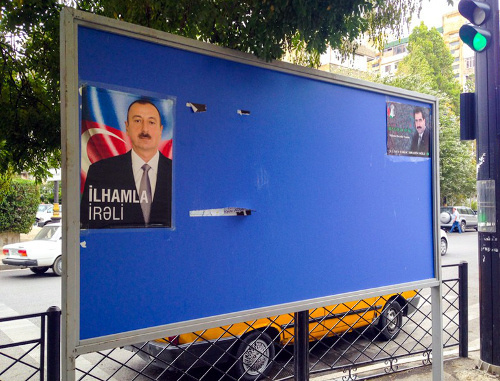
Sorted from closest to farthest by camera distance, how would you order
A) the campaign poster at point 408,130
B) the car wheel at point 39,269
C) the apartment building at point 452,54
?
the campaign poster at point 408,130
the car wheel at point 39,269
the apartment building at point 452,54

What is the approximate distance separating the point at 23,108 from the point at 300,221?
2.63 metres

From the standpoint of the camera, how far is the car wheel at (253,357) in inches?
205

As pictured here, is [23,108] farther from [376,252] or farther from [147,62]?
[376,252]

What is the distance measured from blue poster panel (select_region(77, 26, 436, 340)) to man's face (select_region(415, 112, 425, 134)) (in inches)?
4.1

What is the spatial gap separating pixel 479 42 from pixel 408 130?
74.6 inches

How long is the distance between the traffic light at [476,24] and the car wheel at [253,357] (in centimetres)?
384

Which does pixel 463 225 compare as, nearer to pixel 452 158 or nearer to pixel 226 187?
pixel 452 158

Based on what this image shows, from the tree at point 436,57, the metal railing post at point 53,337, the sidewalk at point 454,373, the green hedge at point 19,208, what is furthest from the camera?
the tree at point 436,57

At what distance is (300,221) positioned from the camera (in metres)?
3.01

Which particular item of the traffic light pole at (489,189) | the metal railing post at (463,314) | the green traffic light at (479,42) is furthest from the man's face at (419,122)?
the metal railing post at (463,314)

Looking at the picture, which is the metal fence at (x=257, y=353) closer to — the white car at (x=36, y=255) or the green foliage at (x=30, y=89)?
the green foliage at (x=30, y=89)

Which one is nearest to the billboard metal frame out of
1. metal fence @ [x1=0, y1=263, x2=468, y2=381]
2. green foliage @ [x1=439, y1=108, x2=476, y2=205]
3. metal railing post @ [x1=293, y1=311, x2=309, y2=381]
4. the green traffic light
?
metal railing post @ [x1=293, y1=311, x2=309, y2=381]

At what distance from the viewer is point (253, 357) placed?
5344 mm

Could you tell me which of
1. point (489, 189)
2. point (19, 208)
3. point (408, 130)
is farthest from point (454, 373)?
point (19, 208)
